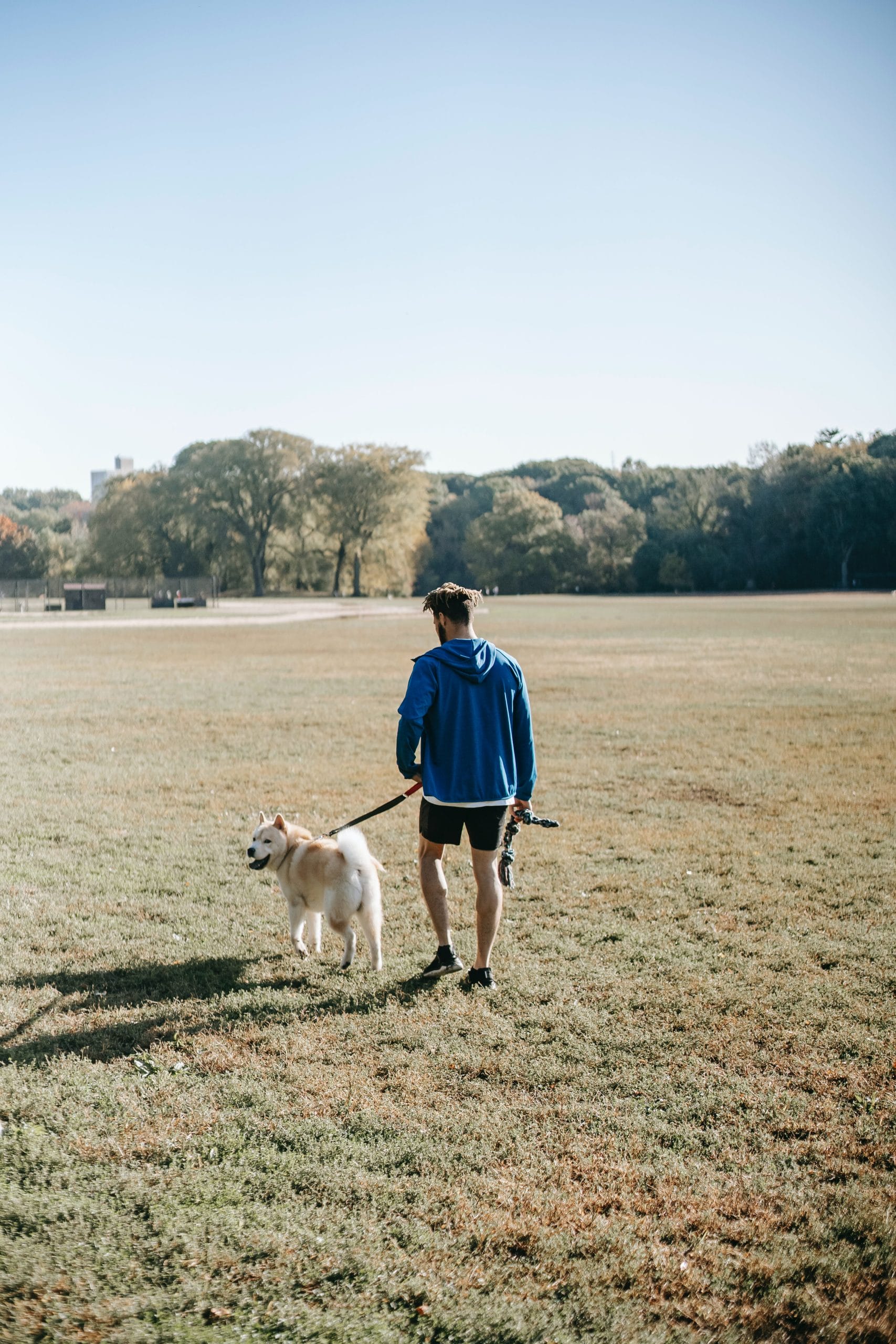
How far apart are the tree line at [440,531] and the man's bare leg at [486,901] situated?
249ft

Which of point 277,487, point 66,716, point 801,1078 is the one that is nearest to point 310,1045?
point 801,1078

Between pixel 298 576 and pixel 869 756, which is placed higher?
pixel 298 576

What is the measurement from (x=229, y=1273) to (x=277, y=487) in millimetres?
80167

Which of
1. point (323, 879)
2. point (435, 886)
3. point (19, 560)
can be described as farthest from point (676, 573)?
point (323, 879)

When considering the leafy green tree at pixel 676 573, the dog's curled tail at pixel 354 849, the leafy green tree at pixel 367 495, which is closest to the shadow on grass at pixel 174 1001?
the dog's curled tail at pixel 354 849

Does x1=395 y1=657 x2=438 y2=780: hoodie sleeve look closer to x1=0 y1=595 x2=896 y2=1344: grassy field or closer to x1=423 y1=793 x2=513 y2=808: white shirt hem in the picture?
x1=423 y1=793 x2=513 y2=808: white shirt hem

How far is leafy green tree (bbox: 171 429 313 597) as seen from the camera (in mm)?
79250

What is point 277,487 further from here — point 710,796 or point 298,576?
point 710,796

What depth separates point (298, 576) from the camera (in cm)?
8538

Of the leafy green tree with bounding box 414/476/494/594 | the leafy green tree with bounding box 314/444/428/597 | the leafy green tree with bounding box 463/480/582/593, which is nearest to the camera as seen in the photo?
the leafy green tree with bounding box 314/444/428/597

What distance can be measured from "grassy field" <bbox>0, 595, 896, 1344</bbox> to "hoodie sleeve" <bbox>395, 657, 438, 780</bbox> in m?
1.31

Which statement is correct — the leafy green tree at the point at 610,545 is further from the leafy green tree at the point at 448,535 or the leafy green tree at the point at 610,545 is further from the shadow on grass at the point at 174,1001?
the shadow on grass at the point at 174,1001

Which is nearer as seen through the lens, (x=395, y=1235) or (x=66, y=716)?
(x=395, y=1235)

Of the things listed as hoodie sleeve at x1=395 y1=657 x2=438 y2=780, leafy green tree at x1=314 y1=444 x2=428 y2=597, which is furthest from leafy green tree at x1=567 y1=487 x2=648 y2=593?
hoodie sleeve at x1=395 y1=657 x2=438 y2=780
